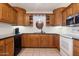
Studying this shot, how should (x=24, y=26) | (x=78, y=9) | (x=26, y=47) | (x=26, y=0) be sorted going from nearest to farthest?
(x=26, y=0), (x=78, y=9), (x=26, y=47), (x=24, y=26)

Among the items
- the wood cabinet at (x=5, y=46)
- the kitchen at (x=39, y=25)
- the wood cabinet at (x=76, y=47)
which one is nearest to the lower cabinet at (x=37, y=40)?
the kitchen at (x=39, y=25)

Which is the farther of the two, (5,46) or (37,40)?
(37,40)

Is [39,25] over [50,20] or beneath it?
beneath

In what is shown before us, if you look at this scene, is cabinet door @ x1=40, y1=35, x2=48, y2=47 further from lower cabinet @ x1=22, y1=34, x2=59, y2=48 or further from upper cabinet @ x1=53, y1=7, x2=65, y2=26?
upper cabinet @ x1=53, y1=7, x2=65, y2=26

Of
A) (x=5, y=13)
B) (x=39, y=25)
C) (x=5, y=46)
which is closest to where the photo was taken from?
(x=5, y=46)

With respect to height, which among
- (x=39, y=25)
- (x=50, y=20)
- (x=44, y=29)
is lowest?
(x=44, y=29)

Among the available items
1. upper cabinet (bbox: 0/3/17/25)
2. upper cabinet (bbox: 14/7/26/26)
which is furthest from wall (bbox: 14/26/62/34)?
upper cabinet (bbox: 0/3/17/25)

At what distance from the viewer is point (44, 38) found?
19.2ft

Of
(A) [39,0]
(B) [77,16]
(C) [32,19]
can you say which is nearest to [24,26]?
(C) [32,19]

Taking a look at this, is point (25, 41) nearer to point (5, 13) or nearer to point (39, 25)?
point (39, 25)

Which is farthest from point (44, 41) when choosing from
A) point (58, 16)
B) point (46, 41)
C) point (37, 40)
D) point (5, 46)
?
point (5, 46)

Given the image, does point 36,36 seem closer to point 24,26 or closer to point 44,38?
point 44,38

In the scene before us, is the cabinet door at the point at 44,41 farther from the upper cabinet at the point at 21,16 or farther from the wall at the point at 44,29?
the upper cabinet at the point at 21,16

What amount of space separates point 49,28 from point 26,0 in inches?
234
